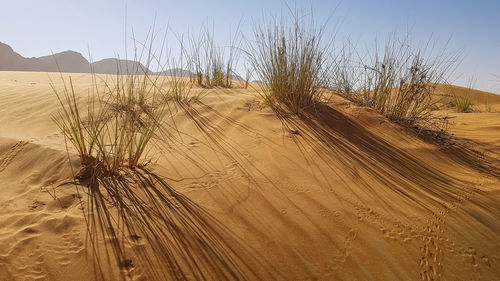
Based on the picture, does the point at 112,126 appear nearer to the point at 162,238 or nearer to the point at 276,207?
the point at 162,238

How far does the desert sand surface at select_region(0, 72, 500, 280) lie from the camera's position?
1.14 meters

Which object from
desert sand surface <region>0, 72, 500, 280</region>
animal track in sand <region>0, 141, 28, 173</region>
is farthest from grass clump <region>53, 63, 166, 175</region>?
animal track in sand <region>0, 141, 28, 173</region>

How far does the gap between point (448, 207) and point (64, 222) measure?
2.04m

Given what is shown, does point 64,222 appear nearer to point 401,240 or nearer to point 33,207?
point 33,207

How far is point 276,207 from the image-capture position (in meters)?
1.48

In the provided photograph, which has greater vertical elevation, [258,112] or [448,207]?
[258,112]

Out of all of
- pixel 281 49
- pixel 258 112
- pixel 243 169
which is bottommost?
pixel 243 169

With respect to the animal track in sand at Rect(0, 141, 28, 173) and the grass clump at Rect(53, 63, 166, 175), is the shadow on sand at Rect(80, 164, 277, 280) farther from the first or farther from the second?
the animal track in sand at Rect(0, 141, 28, 173)

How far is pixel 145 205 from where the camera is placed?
1418mm

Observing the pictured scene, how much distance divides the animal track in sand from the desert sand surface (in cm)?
1

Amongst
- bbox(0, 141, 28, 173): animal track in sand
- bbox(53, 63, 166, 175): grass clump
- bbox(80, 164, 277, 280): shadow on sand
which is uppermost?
bbox(53, 63, 166, 175): grass clump

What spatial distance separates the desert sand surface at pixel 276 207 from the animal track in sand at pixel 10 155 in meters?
0.01

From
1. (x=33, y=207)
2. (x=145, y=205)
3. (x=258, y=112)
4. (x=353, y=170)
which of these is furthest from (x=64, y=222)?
(x=258, y=112)

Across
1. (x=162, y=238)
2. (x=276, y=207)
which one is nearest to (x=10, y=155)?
(x=162, y=238)
